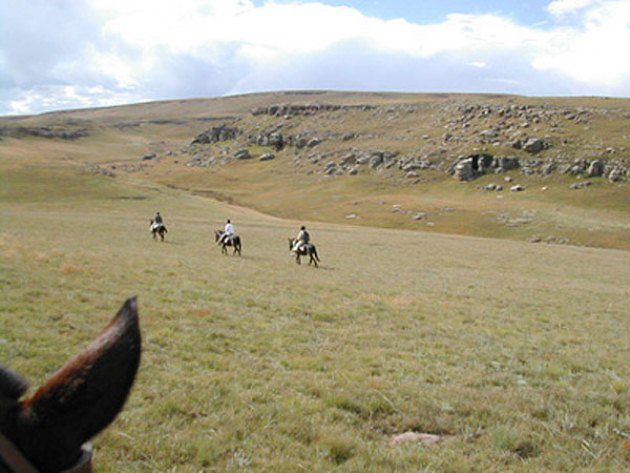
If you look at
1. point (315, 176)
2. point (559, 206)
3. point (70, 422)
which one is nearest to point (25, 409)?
point (70, 422)

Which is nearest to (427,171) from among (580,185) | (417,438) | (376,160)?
(376,160)

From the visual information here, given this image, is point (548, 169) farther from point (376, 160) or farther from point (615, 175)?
point (376, 160)

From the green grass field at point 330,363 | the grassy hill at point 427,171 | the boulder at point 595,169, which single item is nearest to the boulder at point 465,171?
the grassy hill at point 427,171

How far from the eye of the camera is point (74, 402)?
1808 mm

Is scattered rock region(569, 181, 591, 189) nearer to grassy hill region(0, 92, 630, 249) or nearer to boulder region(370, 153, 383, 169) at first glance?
grassy hill region(0, 92, 630, 249)

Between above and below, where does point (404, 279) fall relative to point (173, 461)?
below

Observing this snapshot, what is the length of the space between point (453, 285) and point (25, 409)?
2446 centimetres

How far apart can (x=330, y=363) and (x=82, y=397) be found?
8.58 meters

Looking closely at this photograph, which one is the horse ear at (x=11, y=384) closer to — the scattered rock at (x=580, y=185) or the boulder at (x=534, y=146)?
the scattered rock at (x=580, y=185)

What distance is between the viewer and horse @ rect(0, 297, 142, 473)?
1.77 metres

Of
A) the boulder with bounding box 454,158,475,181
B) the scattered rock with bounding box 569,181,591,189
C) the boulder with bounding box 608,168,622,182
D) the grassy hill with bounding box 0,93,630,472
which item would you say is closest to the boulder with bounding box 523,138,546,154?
the boulder with bounding box 454,158,475,181

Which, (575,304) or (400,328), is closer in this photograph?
(400,328)

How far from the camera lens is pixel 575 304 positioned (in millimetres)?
21359

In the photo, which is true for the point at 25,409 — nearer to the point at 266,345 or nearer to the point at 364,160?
the point at 266,345
